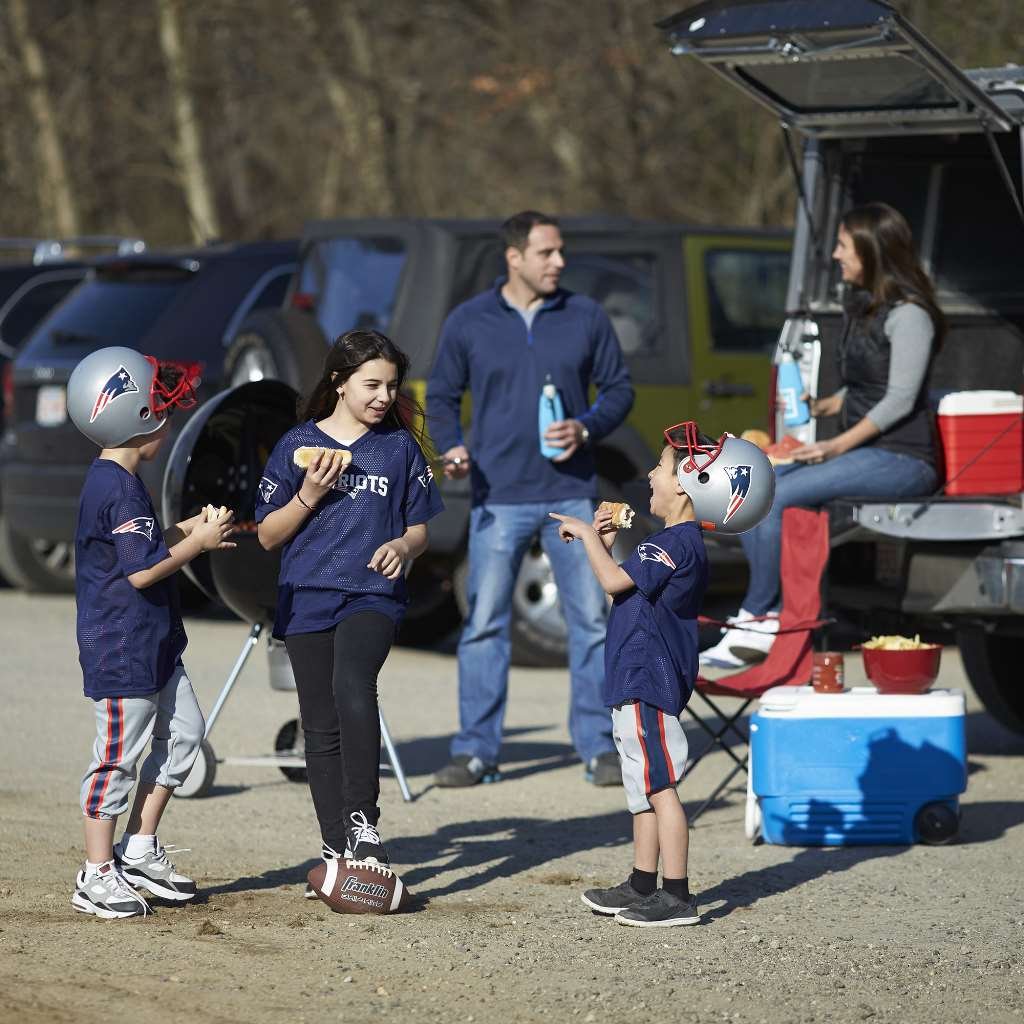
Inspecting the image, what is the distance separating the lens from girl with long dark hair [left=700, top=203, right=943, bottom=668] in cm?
789

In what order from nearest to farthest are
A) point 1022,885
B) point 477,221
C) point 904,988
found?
point 904,988
point 1022,885
point 477,221

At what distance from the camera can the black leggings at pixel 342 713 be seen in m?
5.81

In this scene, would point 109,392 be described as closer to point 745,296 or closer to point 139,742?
point 139,742

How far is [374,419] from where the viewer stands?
592 cm

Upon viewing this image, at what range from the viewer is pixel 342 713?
5.83 meters

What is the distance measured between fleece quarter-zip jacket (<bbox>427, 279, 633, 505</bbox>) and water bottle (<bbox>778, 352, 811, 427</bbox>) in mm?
726

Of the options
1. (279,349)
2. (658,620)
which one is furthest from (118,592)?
(279,349)

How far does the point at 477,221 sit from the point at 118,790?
5425mm

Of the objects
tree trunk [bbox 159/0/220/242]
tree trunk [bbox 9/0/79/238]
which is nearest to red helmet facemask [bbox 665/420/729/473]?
tree trunk [bbox 159/0/220/242]

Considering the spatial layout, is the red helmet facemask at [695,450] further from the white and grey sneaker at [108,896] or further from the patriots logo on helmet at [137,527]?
the white and grey sneaker at [108,896]

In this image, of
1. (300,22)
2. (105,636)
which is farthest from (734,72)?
(300,22)

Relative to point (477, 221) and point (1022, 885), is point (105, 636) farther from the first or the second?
point (477, 221)

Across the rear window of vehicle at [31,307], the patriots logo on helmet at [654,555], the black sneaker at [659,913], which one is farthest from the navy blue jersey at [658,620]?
the rear window of vehicle at [31,307]

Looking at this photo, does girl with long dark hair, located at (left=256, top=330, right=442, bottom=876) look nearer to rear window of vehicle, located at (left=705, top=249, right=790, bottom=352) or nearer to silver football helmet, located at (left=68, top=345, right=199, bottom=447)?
silver football helmet, located at (left=68, top=345, right=199, bottom=447)
